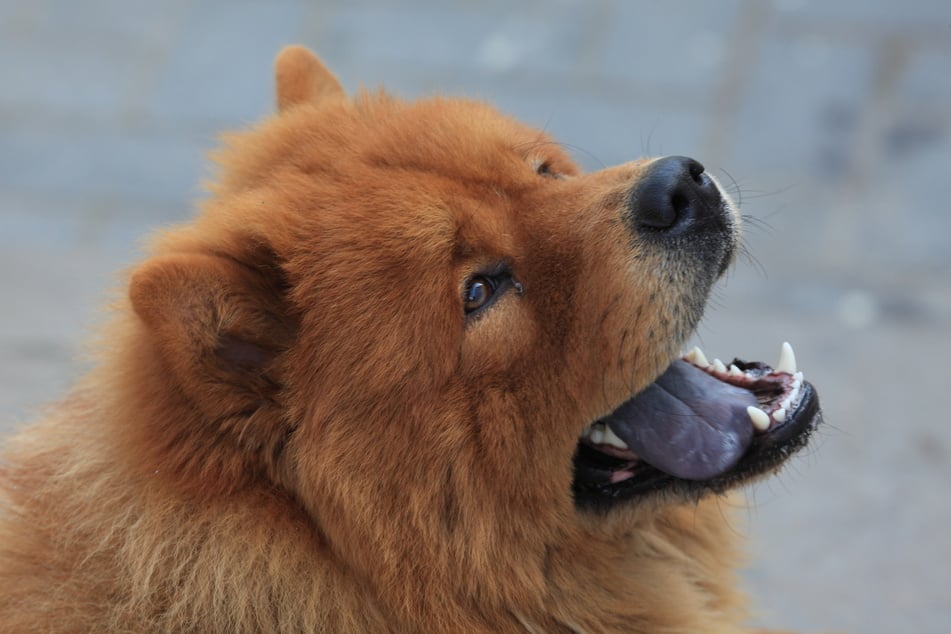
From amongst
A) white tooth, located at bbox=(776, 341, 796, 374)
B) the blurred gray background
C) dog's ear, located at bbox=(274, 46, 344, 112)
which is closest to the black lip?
white tooth, located at bbox=(776, 341, 796, 374)

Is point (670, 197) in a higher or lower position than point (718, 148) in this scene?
higher

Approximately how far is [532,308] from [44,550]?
1342mm

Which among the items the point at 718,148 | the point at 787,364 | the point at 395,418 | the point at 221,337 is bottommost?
the point at 718,148

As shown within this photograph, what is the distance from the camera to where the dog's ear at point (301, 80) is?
11.7ft

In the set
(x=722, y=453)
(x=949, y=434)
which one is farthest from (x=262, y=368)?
(x=949, y=434)

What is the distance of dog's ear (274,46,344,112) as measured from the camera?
356 centimetres

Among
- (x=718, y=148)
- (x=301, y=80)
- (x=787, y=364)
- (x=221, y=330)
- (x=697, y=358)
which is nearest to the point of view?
(x=221, y=330)

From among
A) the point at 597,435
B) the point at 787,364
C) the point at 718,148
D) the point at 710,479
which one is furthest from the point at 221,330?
the point at 718,148

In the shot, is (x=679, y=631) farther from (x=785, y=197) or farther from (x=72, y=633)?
(x=785, y=197)

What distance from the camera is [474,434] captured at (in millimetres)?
2787

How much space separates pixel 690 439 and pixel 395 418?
797mm

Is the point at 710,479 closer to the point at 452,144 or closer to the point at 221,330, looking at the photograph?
the point at 452,144

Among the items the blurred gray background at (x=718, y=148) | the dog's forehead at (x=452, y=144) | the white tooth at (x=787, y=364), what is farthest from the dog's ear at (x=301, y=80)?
the blurred gray background at (x=718, y=148)

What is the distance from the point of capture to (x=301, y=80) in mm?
3584
